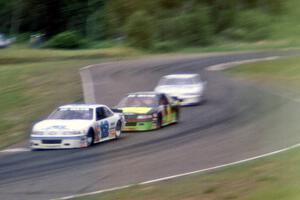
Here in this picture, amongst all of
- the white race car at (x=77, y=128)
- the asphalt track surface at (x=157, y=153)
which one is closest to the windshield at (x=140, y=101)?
the asphalt track surface at (x=157, y=153)

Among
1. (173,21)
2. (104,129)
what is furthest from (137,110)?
(173,21)

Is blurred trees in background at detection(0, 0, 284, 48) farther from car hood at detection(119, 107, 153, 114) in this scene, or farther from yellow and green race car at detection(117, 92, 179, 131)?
car hood at detection(119, 107, 153, 114)

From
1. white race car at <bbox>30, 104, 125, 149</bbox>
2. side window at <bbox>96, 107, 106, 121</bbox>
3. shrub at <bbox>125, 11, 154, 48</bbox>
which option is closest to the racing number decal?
white race car at <bbox>30, 104, 125, 149</bbox>

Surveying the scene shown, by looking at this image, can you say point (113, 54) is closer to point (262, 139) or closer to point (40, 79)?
point (40, 79)

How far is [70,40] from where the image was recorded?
69.4 meters

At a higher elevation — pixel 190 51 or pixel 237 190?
pixel 237 190

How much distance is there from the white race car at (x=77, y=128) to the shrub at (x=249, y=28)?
111 feet

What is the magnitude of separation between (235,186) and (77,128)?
1031 cm

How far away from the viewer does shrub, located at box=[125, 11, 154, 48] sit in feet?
200

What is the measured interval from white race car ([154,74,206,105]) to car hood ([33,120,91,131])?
10.4m

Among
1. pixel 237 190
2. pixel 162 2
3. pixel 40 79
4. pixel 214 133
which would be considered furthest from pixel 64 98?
pixel 162 2

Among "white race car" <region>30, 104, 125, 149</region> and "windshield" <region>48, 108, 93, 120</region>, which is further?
"windshield" <region>48, 108, 93, 120</region>

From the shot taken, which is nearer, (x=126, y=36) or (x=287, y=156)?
(x=287, y=156)

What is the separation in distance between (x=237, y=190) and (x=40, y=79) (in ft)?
101
